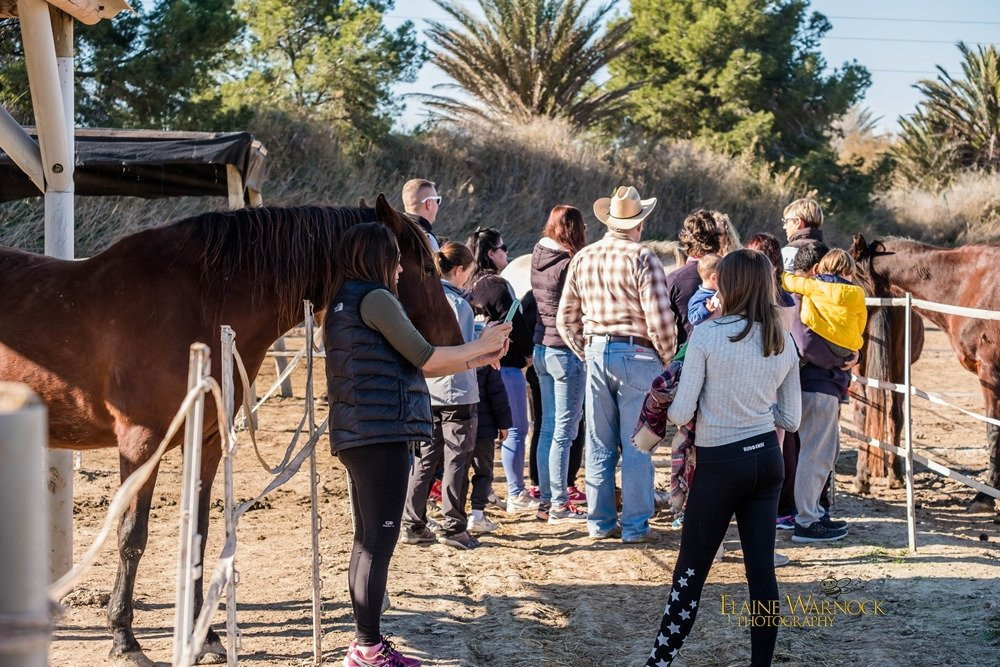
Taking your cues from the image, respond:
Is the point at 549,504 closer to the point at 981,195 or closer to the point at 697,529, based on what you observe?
the point at 697,529

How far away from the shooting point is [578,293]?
583 centimetres

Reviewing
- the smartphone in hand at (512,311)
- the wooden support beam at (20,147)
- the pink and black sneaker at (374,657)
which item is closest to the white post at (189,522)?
the pink and black sneaker at (374,657)

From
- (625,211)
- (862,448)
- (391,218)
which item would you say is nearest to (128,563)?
(391,218)

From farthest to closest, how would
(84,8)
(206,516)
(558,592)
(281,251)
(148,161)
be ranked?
1. (148,161)
2. (558,592)
3. (84,8)
4. (206,516)
5. (281,251)

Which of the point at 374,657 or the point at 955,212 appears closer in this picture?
the point at 374,657

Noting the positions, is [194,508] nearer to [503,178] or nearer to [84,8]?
[84,8]

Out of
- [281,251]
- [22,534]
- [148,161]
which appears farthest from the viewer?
[148,161]

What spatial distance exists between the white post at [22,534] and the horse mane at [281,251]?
2.80 meters

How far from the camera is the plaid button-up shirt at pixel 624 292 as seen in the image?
18.1 ft

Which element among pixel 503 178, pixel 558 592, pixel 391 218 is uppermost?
pixel 503 178

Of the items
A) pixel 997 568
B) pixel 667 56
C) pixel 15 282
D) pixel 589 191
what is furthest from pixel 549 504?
pixel 667 56

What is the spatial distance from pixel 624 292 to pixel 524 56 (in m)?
17.6

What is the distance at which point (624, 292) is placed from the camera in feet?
18.4

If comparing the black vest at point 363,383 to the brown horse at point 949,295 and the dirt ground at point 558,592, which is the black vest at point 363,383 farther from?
the brown horse at point 949,295
